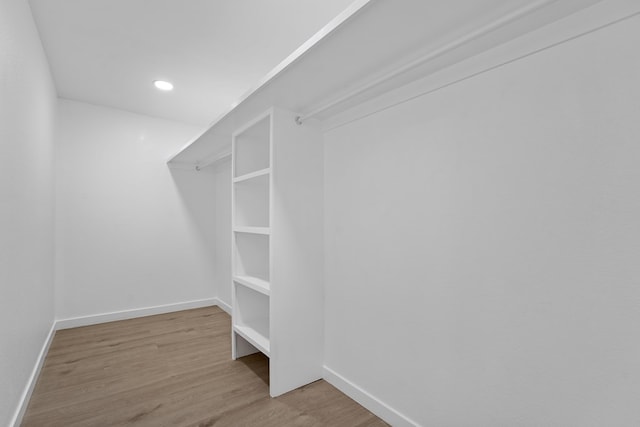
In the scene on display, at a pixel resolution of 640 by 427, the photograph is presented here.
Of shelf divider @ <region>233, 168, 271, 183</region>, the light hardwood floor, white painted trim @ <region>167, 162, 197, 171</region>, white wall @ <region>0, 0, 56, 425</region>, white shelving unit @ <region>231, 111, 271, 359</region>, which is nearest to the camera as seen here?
white wall @ <region>0, 0, 56, 425</region>

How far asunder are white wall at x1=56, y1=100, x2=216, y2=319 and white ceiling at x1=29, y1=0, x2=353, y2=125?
0.55m

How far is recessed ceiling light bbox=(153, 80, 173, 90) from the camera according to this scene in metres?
2.81

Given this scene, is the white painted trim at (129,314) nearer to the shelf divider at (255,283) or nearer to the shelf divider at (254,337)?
the shelf divider at (254,337)

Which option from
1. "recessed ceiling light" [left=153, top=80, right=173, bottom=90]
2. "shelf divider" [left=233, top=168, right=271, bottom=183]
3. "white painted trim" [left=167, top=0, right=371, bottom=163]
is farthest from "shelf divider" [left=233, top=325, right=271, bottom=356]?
"recessed ceiling light" [left=153, top=80, right=173, bottom=90]

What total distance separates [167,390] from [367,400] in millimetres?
1414

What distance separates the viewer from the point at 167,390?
2.03 meters

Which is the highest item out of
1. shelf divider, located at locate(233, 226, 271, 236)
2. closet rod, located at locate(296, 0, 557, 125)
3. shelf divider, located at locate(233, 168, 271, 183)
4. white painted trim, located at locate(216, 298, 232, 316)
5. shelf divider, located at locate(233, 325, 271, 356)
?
closet rod, located at locate(296, 0, 557, 125)

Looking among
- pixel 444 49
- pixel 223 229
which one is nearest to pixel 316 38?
pixel 444 49

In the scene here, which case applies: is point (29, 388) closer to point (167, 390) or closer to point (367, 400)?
point (167, 390)

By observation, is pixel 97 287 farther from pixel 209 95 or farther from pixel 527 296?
pixel 527 296

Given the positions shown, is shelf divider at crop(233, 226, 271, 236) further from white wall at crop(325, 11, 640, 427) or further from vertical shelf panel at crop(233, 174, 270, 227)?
white wall at crop(325, 11, 640, 427)

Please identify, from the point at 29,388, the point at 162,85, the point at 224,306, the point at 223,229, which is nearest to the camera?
the point at 29,388

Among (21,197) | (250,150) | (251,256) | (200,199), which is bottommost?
(251,256)

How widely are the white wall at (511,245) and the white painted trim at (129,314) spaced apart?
9.64 feet
